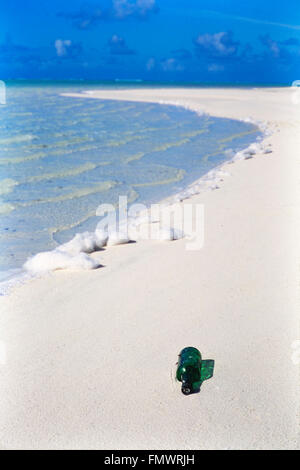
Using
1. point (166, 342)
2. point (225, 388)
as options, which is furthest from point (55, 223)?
point (225, 388)

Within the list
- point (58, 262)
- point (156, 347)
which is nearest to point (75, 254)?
point (58, 262)

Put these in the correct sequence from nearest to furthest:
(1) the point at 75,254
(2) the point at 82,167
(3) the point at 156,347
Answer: (3) the point at 156,347, (1) the point at 75,254, (2) the point at 82,167

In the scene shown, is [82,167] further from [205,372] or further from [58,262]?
[205,372]

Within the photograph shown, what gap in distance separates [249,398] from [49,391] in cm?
74

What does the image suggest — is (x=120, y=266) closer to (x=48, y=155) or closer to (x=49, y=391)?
(x=49, y=391)

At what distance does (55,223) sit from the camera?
459 centimetres

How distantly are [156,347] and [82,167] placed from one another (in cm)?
558

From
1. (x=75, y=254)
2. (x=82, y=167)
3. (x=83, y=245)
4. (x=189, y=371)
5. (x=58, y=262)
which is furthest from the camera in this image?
(x=82, y=167)

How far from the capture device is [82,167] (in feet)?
24.2

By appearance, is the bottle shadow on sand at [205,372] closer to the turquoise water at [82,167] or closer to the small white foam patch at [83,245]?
the small white foam patch at [83,245]

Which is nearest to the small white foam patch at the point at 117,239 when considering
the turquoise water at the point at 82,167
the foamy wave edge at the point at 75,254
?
the foamy wave edge at the point at 75,254

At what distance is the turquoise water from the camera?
4516 millimetres

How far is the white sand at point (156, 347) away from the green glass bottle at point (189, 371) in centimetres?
4

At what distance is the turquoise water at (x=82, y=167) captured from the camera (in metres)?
4.52
